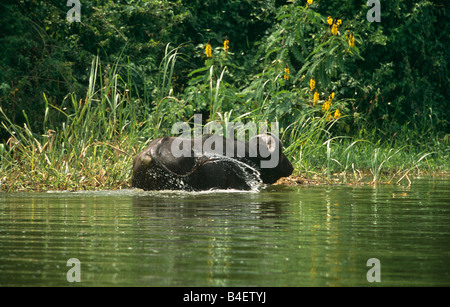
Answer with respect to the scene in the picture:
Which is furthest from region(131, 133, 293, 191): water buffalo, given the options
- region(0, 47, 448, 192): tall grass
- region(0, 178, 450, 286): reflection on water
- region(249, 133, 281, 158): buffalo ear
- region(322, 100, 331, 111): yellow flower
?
region(322, 100, 331, 111): yellow flower

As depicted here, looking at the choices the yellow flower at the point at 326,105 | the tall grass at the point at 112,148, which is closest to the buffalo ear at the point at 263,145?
the tall grass at the point at 112,148

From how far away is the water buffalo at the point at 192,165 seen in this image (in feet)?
29.9

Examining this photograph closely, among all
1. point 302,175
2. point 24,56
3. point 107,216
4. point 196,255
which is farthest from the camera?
point 24,56

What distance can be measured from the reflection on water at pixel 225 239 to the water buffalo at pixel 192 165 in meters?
0.89

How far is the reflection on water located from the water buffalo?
0.89 metres

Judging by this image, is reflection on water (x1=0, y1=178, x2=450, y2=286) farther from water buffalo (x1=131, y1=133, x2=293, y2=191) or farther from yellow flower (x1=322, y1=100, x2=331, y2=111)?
yellow flower (x1=322, y1=100, x2=331, y2=111)

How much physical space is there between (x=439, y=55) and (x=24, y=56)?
8.87 meters

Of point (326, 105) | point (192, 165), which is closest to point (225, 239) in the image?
point (192, 165)

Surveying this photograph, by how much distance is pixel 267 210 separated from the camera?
22.5 ft

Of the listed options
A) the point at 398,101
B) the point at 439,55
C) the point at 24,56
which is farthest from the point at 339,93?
the point at 24,56

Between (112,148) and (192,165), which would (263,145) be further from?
(112,148)

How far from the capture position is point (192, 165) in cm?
914

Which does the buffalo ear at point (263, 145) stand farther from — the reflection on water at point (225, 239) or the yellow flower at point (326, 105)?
the yellow flower at point (326, 105)
